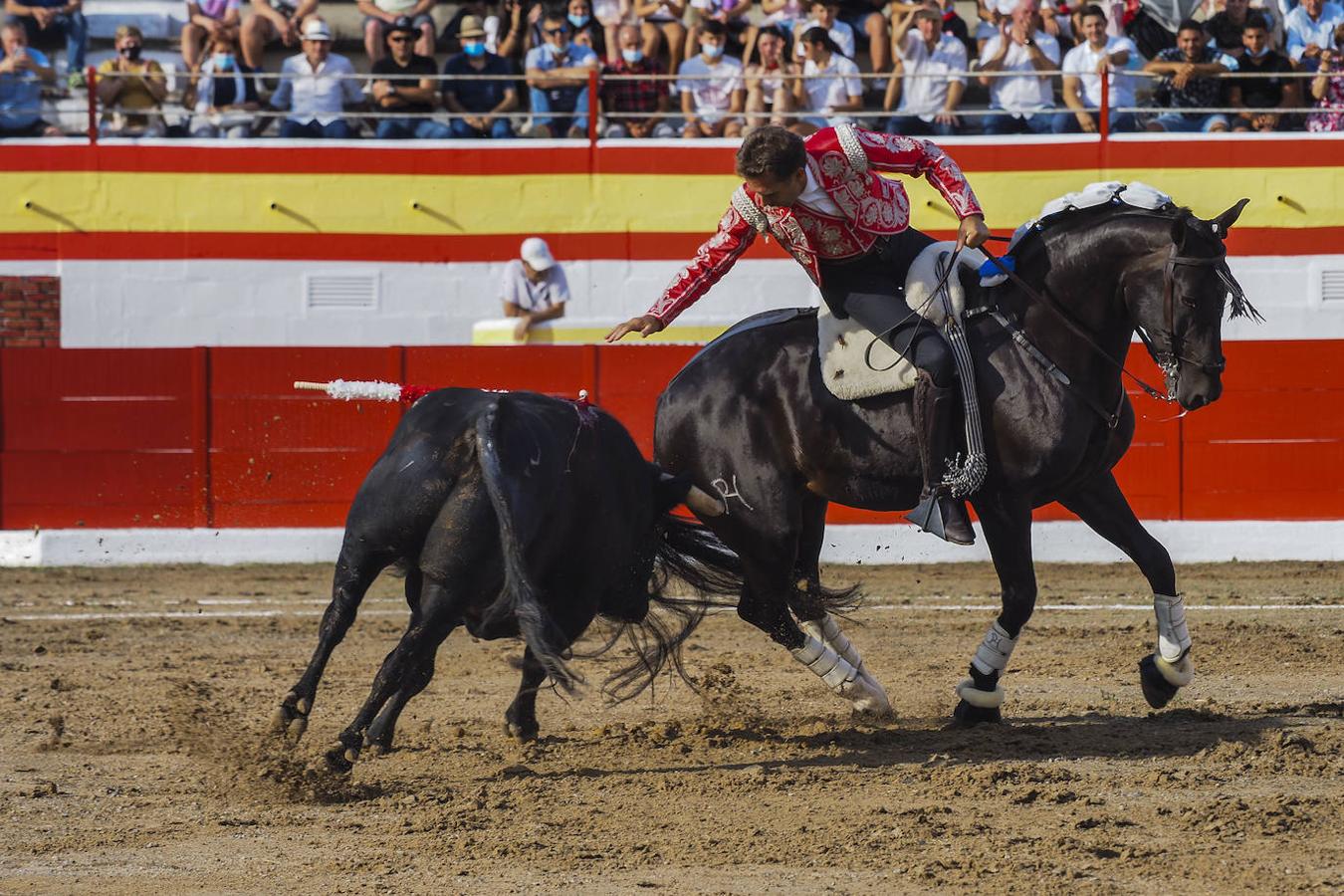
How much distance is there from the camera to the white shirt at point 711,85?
520 inches

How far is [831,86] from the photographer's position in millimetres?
12945

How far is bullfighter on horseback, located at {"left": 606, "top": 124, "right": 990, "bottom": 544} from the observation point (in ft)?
17.5

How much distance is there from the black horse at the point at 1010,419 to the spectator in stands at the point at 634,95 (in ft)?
25.3

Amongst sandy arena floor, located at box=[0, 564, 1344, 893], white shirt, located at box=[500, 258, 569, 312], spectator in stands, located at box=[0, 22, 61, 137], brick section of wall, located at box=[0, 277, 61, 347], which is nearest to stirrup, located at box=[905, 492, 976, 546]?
sandy arena floor, located at box=[0, 564, 1344, 893]

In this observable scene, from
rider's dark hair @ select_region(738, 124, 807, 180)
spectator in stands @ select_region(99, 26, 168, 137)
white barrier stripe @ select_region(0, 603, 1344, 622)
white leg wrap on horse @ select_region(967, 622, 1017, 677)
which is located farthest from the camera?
spectator in stands @ select_region(99, 26, 168, 137)

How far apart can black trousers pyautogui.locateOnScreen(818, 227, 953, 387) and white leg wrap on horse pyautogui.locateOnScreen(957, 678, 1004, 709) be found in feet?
3.34

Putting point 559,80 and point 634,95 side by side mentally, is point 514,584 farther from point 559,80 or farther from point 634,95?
point 634,95

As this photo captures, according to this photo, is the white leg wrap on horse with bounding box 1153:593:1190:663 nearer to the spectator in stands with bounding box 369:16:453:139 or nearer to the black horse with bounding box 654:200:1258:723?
the black horse with bounding box 654:200:1258:723

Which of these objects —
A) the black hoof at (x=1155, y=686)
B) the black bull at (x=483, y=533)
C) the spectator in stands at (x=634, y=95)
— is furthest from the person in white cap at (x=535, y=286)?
the black bull at (x=483, y=533)

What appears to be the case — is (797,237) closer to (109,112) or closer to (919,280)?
(919,280)

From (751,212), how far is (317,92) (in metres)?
8.56

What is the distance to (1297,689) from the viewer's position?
6.22 metres

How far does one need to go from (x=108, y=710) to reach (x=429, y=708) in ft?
3.69

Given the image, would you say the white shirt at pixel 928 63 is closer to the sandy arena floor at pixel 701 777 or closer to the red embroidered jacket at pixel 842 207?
the sandy arena floor at pixel 701 777
